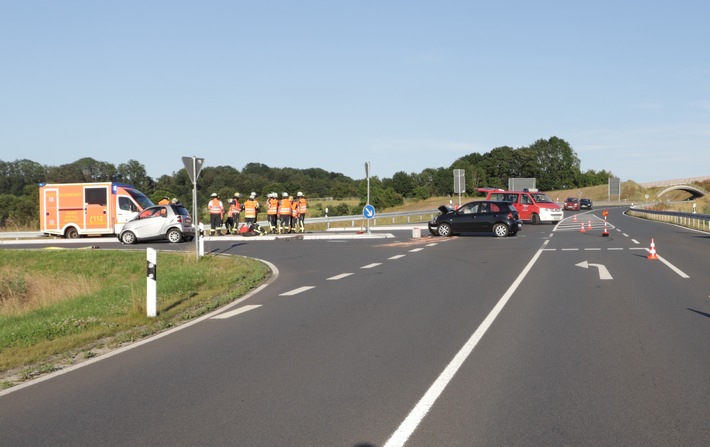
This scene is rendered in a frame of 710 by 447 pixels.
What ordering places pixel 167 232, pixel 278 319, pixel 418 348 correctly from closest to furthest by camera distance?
1. pixel 418 348
2. pixel 278 319
3. pixel 167 232

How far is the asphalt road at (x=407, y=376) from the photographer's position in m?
5.23

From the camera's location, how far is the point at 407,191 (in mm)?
152625

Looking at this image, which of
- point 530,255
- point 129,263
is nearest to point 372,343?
point 530,255

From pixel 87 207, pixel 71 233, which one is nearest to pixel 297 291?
pixel 87 207

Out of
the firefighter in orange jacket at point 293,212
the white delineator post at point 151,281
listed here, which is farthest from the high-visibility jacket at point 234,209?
the white delineator post at point 151,281

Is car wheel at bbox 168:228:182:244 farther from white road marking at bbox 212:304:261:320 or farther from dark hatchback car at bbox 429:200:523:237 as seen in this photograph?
white road marking at bbox 212:304:261:320

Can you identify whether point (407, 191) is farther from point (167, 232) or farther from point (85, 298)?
point (85, 298)

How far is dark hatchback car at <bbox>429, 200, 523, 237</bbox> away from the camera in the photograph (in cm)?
3184

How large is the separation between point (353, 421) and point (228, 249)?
2156cm

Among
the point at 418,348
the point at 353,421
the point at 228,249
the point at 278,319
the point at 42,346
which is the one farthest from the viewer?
the point at 228,249

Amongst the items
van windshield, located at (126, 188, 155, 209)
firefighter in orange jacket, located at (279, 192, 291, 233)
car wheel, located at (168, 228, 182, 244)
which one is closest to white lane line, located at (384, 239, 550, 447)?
car wheel, located at (168, 228, 182, 244)

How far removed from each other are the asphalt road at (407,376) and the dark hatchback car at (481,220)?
58.9ft

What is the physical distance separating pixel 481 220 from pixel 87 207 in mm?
18031

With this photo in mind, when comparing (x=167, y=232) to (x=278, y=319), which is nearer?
(x=278, y=319)
